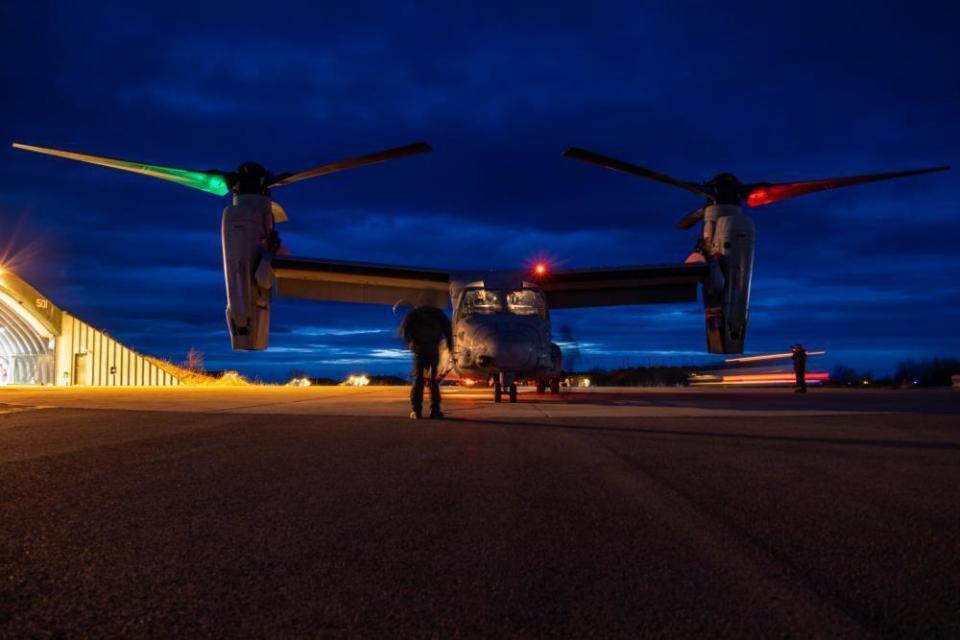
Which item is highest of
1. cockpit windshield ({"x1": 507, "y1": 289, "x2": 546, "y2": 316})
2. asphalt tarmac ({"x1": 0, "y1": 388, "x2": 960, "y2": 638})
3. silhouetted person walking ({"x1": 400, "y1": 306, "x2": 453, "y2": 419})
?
cockpit windshield ({"x1": 507, "y1": 289, "x2": 546, "y2": 316})

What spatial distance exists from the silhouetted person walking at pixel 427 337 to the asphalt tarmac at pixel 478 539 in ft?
10.7

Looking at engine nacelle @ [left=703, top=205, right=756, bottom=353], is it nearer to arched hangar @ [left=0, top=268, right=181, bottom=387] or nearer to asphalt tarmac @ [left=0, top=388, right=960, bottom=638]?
asphalt tarmac @ [left=0, top=388, right=960, bottom=638]

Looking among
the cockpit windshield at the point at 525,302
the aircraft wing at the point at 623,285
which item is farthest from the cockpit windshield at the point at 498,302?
the aircraft wing at the point at 623,285

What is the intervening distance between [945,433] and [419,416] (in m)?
6.39

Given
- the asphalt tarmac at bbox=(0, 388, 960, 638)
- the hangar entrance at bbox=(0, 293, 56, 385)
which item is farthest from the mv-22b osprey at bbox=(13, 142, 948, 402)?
the hangar entrance at bbox=(0, 293, 56, 385)

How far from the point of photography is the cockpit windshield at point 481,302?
1605 centimetres

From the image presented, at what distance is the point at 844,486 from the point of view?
4637 millimetres

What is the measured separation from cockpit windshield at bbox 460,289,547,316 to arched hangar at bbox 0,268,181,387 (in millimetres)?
19144

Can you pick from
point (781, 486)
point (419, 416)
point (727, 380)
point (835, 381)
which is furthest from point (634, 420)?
point (835, 381)

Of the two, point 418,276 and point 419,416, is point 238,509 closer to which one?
point 419,416

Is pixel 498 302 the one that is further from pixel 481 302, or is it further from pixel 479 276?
pixel 479 276

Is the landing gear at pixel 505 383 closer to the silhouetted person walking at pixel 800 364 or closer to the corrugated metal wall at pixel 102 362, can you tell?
the silhouetted person walking at pixel 800 364

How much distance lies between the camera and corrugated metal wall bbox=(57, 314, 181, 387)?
2930 cm

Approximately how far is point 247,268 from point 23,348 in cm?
1905
